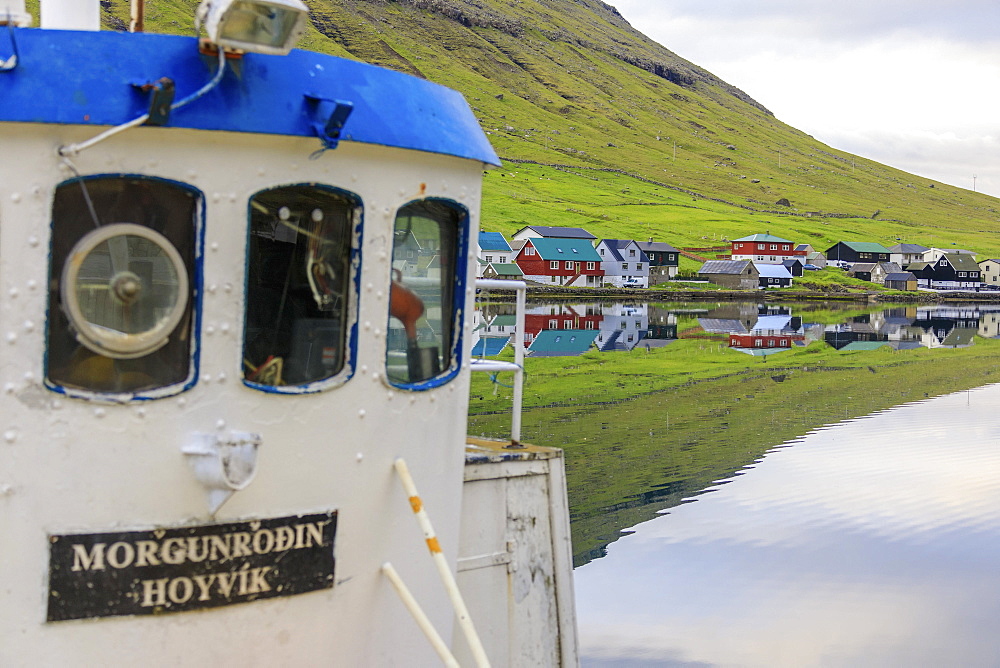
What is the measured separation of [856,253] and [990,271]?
84.1 feet

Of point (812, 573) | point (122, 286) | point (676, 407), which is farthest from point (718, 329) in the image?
point (122, 286)

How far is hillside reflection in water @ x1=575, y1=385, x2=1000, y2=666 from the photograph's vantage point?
2028 cm

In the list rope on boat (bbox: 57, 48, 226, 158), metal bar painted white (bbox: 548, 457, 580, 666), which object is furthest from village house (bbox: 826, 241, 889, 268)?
rope on boat (bbox: 57, 48, 226, 158)

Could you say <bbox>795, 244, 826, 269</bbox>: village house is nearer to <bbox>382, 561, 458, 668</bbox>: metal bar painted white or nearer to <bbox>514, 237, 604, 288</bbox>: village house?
<bbox>514, 237, 604, 288</bbox>: village house

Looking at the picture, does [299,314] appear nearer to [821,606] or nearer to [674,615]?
[674,615]

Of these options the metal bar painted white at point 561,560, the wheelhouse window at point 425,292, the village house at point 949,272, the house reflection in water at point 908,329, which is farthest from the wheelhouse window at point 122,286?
the village house at point 949,272

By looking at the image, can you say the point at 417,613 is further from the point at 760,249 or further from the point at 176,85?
the point at 760,249

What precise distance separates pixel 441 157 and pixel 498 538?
3.21 m

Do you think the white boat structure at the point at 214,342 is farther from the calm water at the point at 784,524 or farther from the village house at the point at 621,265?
the village house at the point at 621,265

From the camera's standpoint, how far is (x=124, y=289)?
5695 mm

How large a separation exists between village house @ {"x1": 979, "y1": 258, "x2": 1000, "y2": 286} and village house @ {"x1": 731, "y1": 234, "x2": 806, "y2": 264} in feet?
141

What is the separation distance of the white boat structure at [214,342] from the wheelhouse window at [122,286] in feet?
0.04

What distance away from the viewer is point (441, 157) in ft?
22.5

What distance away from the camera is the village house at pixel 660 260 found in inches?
6112
